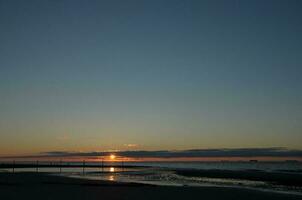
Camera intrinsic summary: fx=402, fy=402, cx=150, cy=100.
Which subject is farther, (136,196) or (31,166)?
(31,166)

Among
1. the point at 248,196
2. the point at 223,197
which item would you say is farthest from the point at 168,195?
the point at 248,196

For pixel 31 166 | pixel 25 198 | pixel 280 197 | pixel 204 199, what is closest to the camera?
pixel 25 198

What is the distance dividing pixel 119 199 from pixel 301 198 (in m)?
13.6

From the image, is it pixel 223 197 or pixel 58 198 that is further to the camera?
pixel 223 197

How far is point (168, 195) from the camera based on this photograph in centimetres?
3033

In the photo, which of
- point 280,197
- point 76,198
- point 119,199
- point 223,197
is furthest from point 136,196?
point 280,197

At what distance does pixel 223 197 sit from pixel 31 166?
94.6 meters

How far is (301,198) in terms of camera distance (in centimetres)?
2984

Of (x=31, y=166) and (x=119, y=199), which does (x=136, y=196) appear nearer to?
(x=119, y=199)

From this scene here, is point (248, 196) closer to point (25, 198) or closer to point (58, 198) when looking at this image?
point (58, 198)

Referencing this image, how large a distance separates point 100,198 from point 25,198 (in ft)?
16.1

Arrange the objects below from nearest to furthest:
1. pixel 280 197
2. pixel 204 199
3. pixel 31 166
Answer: pixel 204 199
pixel 280 197
pixel 31 166

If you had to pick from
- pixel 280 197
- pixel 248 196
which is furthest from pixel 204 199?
pixel 280 197

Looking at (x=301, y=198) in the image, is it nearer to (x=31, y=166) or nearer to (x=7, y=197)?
(x=7, y=197)
